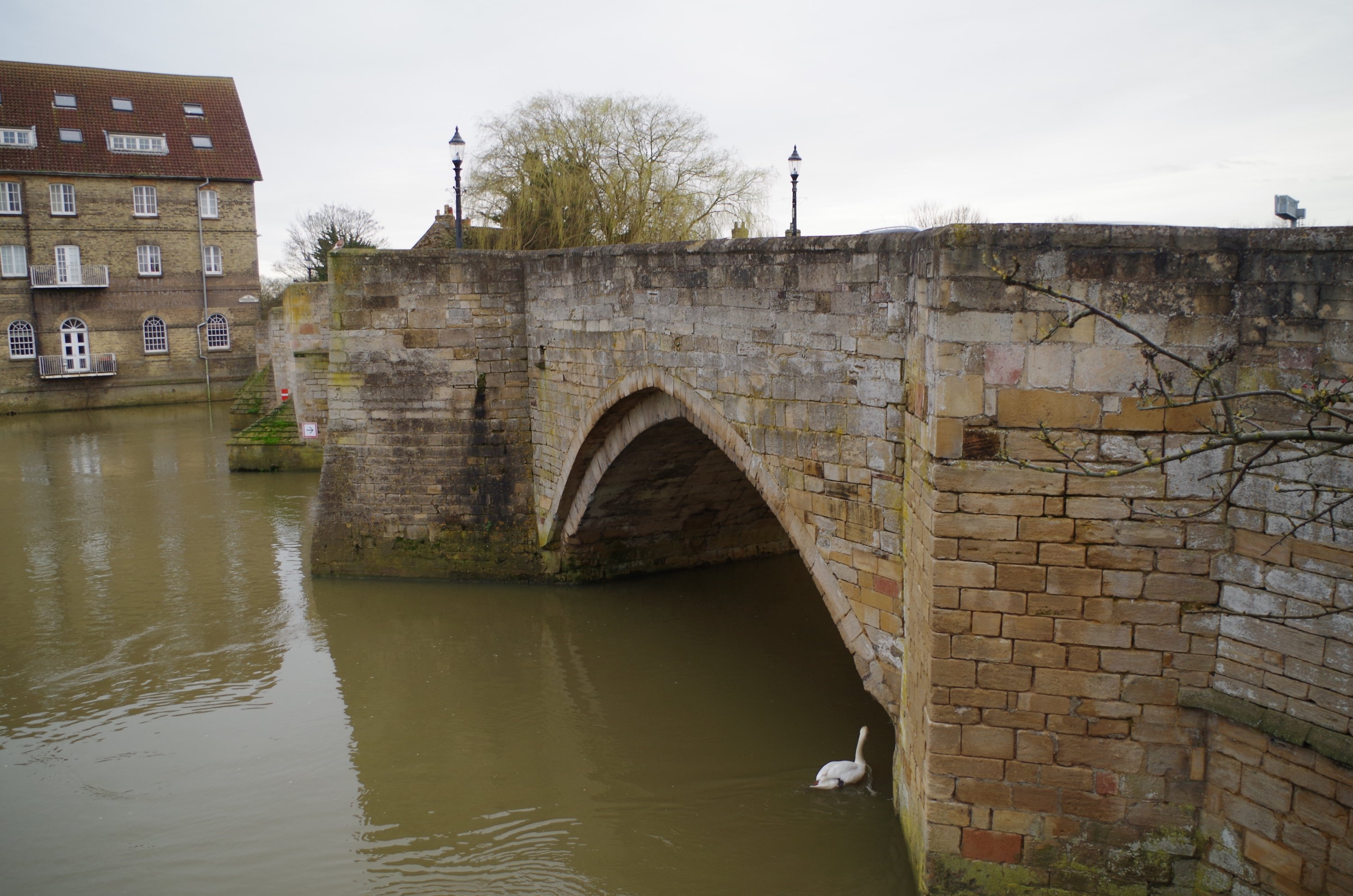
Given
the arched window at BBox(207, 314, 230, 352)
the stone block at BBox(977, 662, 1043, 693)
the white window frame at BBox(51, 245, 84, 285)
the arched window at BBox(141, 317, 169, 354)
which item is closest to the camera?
the stone block at BBox(977, 662, 1043, 693)

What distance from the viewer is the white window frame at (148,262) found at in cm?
3158

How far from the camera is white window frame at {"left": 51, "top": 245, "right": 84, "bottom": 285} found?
30344mm

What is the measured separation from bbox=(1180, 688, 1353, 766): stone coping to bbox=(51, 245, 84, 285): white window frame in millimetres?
33757

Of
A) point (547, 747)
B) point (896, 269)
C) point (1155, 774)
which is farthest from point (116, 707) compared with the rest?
point (1155, 774)

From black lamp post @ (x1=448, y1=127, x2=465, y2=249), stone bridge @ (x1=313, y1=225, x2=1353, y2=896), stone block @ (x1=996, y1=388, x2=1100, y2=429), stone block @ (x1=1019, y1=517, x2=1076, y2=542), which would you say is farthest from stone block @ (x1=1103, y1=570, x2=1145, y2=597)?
black lamp post @ (x1=448, y1=127, x2=465, y2=249)

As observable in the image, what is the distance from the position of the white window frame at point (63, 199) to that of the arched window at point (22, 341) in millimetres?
3491

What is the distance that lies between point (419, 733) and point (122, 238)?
28.9 metres

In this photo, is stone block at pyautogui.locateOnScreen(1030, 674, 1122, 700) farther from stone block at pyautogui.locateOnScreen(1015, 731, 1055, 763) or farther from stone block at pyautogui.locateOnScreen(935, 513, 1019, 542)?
stone block at pyautogui.locateOnScreen(935, 513, 1019, 542)

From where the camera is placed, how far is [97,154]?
101ft

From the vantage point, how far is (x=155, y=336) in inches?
1265

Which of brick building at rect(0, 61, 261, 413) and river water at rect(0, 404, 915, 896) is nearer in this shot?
river water at rect(0, 404, 915, 896)

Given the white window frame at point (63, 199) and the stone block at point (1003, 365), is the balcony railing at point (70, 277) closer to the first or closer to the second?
the white window frame at point (63, 199)

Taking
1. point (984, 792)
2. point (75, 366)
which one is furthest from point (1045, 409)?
point (75, 366)

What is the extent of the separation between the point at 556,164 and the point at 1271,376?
17417mm
